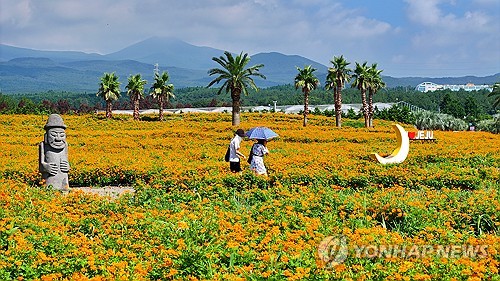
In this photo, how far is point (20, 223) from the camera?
7430mm

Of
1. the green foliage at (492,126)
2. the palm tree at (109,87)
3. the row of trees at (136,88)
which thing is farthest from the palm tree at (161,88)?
the green foliage at (492,126)

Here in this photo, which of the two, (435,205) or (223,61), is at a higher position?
(223,61)

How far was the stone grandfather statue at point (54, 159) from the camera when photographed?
483 inches

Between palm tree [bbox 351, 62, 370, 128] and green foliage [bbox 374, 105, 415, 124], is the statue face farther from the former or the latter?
green foliage [bbox 374, 105, 415, 124]

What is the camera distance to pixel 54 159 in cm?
1234

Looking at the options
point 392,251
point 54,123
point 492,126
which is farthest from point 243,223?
point 492,126

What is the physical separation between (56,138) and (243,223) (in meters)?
6.59

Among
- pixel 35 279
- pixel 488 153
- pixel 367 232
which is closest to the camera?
pixel 35 279

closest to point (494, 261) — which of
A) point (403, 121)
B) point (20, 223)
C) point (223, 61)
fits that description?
point (20, 223)

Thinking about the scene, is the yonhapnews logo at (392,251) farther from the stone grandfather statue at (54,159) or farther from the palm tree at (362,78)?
the palm tree at (362,78)

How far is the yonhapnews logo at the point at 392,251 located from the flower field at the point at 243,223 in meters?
0.03

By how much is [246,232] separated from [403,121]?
6470 cm

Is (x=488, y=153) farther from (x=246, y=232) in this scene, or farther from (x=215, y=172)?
(x=246, y=232)

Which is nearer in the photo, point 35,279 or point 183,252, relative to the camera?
point 35,279
